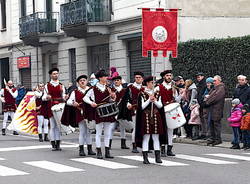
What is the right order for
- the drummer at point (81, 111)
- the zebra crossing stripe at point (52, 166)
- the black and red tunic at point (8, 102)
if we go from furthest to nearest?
the black and red tunic at point (8, 102)
the drummer at point (81, 111)
the zebra crossing stripe at point (52, 166)

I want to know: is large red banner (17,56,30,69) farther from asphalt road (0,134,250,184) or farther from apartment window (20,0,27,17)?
asphalt road (0,134,250,184)

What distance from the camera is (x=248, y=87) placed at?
17922 mm

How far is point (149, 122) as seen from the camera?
1455cm

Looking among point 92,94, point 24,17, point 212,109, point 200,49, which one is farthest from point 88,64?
point 92,94

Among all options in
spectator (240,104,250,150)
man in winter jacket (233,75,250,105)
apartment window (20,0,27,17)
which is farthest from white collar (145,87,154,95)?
apartment window (20,0,27,17)

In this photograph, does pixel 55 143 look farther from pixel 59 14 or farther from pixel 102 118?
pixel 59 14

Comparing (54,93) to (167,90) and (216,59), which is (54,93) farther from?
(216,59)

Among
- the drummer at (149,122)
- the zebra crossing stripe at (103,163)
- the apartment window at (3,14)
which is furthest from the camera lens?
the apartment window at (3,14)

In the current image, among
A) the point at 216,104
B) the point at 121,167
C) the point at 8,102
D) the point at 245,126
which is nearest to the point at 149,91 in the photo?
the point at 121,167

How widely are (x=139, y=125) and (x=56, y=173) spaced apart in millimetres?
2446

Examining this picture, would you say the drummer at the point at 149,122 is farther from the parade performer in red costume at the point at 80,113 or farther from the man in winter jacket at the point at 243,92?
the man in winter jacket at the point at 243,92

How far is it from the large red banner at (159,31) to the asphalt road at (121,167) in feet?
18.4

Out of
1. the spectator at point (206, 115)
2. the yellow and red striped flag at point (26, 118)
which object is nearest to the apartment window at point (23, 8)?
the yellow and red striped flag at point (26, 118)

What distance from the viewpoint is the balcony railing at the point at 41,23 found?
35.8 metres
